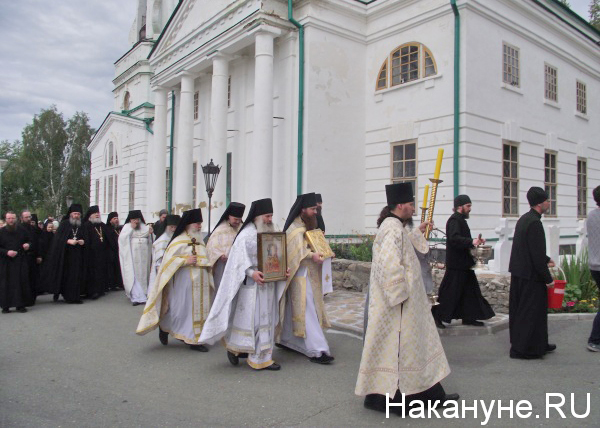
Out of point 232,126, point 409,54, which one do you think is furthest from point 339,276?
point 232,126

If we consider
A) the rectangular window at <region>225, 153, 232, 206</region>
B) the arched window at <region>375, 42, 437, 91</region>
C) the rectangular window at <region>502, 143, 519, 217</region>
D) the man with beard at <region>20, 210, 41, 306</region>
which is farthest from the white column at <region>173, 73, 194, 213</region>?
the rectangular window at <region>502, 143, 519, 217</region>

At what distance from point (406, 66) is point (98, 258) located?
962cm

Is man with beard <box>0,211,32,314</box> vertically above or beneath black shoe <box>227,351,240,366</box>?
above

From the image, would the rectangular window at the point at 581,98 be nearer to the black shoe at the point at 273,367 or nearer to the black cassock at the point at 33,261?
the black shoe at the point at 273,367

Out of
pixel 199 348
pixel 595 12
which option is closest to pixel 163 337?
pixel 199 348

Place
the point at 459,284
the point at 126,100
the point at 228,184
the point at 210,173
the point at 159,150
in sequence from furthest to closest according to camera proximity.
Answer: the point at 126,100, the point at 159,150, the point at 228,184, the point at 210,173, the point at 459,284

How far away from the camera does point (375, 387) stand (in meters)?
4.28

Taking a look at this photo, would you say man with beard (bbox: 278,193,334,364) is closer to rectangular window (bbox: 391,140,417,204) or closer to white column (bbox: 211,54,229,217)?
rectangular window (bbox: 391,140,417,204)

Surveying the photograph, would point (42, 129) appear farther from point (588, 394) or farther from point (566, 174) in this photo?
point (588, 394)

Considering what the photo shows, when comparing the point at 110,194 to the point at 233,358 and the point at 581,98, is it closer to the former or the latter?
the point at 581,98

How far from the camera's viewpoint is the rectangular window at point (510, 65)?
45.6 feet

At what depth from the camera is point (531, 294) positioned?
5.84m

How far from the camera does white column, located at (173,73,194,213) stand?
59.8 feet

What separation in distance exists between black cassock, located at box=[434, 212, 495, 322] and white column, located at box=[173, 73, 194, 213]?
41.2 feet
